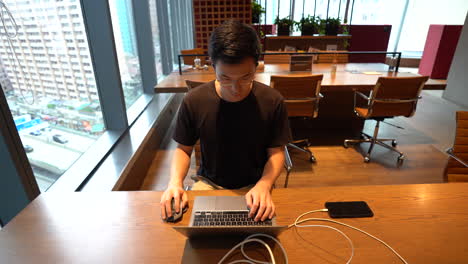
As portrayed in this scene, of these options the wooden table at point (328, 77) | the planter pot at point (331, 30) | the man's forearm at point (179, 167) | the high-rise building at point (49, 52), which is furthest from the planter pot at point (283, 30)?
the man's forearm at point (179, 167)

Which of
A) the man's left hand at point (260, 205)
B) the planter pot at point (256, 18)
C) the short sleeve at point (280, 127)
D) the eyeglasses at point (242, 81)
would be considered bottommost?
the man's left hand at point (260, 205)

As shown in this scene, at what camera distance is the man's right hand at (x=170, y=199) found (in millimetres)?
858

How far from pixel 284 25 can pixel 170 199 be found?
4.36 m

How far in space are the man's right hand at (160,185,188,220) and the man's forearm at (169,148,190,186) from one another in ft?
0.17

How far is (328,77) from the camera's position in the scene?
2.93 m


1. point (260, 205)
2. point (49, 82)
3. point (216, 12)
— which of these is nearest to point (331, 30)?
point (216, 12)

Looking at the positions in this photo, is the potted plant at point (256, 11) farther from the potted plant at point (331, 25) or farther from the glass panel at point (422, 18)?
the glass panel at point (422, 18)

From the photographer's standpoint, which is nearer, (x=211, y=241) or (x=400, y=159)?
(x=211, y=241)

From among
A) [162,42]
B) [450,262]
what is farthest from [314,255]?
[162,42]

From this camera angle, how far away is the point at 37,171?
169cm

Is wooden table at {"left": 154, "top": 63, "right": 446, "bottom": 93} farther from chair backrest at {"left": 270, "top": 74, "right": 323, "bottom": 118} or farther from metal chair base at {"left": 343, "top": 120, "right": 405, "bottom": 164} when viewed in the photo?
metal chair base at {"left": 343, "top": 120, "right": 405, "bottom": 164}

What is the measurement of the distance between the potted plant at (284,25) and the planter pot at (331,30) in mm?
639

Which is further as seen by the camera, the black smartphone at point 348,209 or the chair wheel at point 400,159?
the chair wheel at point 400,159

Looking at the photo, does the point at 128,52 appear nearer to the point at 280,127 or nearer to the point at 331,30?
the point at 280,127
